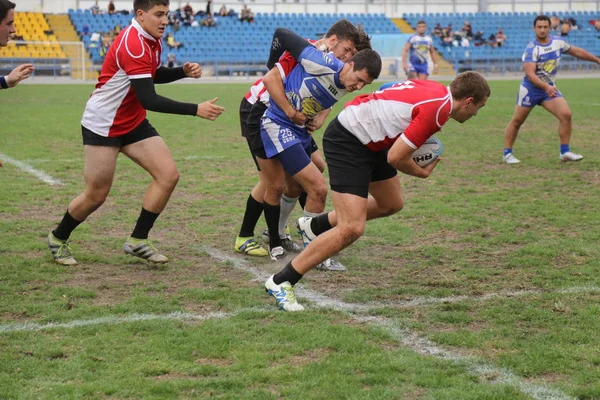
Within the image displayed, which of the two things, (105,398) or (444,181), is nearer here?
(105,398)

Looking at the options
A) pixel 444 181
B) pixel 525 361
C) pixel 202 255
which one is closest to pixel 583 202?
pixel 444 181

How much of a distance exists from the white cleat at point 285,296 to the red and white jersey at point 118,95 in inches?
78.6

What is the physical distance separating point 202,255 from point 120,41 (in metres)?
2.01

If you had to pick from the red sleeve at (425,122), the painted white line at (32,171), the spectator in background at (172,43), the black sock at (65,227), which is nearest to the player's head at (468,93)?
the red sleeve at (425,122)

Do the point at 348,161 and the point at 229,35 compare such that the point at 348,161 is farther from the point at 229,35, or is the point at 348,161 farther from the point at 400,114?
the point at 229,35

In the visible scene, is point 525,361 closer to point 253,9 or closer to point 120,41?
point 120,41

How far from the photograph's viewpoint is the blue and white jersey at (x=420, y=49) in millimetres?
20766

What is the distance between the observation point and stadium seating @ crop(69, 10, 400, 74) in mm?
39438

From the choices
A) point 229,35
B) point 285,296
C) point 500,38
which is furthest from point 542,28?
→ point 500,38

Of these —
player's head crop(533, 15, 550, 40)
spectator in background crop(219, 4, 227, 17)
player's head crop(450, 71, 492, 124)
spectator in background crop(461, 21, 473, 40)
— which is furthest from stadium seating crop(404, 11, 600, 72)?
player's head crop(450, 71, 492, 124)

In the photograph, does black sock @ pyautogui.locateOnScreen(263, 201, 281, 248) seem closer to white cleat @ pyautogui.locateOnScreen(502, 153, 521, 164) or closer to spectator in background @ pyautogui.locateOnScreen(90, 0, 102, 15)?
white cleat @ pyautogui.locateOnScreen(502, 153, 521, 164)

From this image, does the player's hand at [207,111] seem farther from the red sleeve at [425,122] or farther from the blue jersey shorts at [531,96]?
the blue jersey shorts at [531,96]

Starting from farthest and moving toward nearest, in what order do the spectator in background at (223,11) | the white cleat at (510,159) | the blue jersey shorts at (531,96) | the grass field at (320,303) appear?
1. the spectator in background at (223,11)
2. the white cleat at (510,159)
3. the blue jersey shorts at (531,96)
4. the grass field at (320,303)

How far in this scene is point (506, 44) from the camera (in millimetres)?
45125
